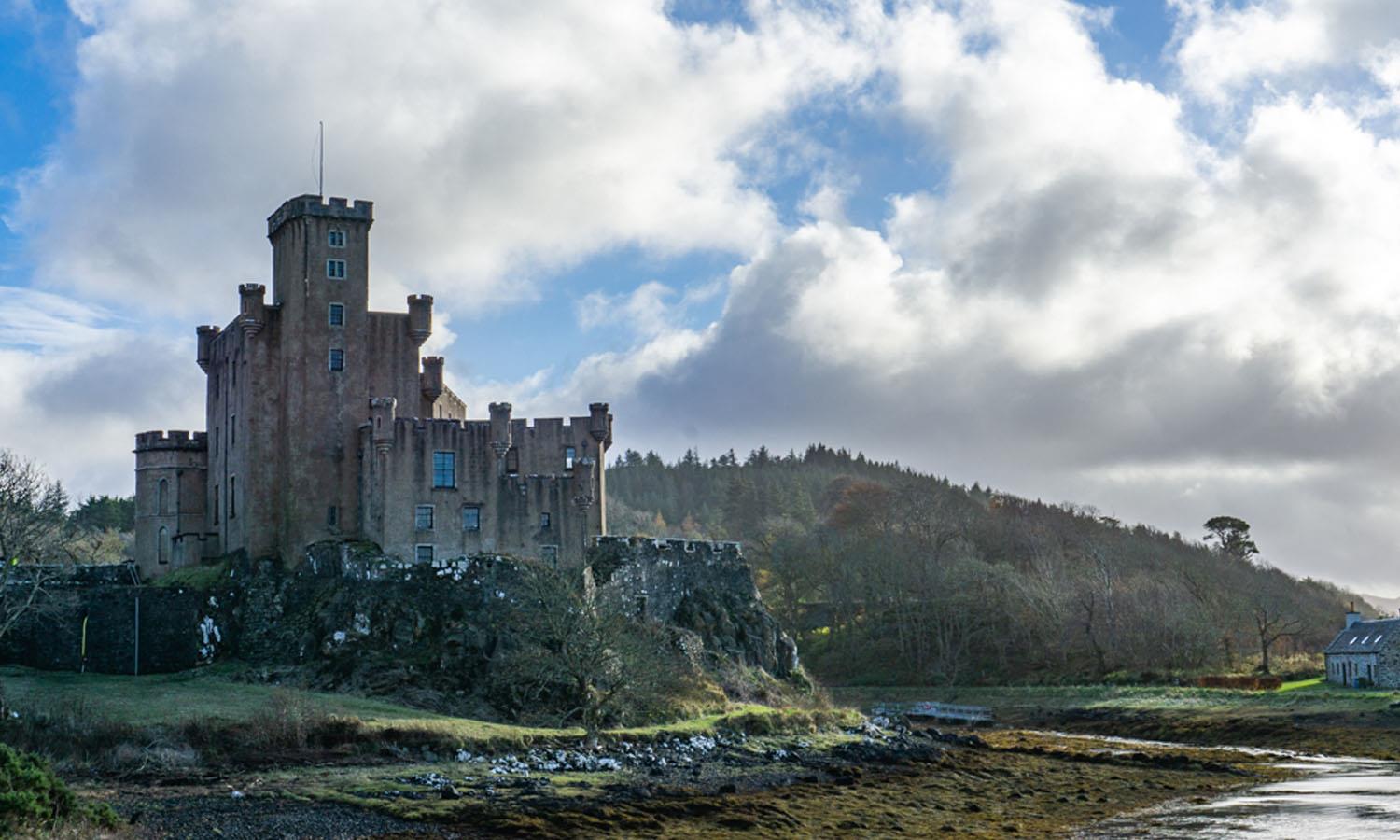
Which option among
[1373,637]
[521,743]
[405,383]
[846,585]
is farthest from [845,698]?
[521,743]

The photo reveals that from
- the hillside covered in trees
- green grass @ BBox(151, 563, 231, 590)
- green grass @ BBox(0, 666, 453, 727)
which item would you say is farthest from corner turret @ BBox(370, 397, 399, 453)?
the hillside covered in trees

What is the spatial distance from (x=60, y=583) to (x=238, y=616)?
6.87 metres

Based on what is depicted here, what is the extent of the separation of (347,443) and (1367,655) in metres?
55.1

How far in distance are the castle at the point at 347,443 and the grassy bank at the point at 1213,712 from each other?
29.9 metres

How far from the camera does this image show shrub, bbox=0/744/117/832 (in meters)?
28.7

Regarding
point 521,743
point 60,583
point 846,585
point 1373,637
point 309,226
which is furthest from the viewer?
point 846,585

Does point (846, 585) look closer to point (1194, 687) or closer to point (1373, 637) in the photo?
point (1194, 687)

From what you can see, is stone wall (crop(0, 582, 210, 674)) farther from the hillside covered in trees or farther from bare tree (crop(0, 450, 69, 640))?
the hillside covered in trees

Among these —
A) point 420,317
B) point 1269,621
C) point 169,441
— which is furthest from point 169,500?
point 1269,621

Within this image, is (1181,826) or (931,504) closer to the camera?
(1181,826)

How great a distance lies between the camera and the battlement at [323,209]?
2345 inches

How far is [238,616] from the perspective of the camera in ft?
182

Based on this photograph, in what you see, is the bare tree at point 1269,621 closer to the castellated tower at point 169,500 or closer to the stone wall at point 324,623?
the stone wall at point 324,623

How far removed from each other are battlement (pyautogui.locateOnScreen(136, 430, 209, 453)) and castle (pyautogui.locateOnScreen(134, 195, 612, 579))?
3134 millimetres
